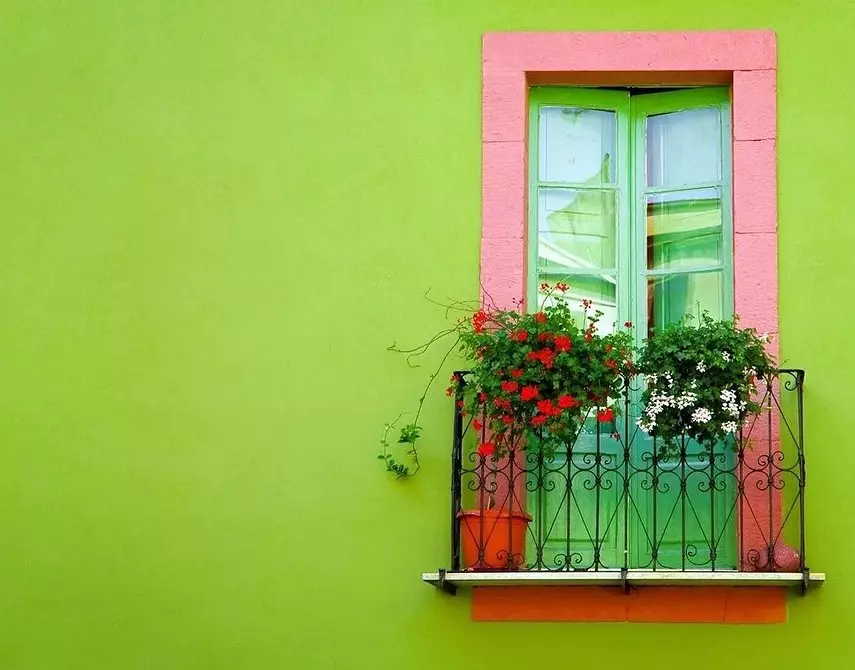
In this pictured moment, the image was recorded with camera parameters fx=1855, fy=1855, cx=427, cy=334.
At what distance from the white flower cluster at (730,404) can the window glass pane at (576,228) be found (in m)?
1.08

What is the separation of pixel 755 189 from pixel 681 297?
2.01 feet

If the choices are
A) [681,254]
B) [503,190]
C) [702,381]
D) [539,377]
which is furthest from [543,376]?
[681,254]

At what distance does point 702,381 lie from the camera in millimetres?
7984

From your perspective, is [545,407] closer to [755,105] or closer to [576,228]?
[576,228]

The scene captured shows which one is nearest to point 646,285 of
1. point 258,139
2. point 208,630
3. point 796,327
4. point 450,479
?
point 796,327

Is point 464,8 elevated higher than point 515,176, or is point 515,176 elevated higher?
point 464,8

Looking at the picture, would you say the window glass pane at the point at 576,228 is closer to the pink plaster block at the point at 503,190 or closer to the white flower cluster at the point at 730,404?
the pink plaster block at the point at 503,190

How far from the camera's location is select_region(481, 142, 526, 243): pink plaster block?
8.59 meters

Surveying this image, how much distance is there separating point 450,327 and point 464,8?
1.56m

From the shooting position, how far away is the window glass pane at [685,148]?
28.9 ft

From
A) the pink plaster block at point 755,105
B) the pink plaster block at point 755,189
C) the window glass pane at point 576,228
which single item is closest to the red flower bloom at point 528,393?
the window glass pane at point 576,228

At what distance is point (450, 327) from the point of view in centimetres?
850

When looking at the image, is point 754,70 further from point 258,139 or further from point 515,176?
point 258,139

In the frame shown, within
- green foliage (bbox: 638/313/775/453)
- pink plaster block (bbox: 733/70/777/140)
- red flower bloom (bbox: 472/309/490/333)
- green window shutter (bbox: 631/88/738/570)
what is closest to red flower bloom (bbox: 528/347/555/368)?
red flower bloom (bbox: 472/309/490/333)
